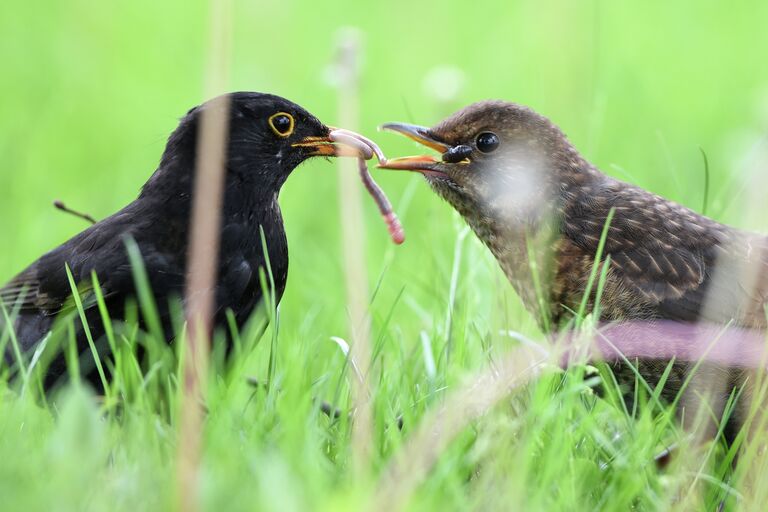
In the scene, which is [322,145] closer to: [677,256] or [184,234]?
[184,234]

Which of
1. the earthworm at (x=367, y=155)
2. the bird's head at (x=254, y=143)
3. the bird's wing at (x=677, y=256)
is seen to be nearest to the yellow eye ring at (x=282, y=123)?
the bird's head at (x=254, y=143)

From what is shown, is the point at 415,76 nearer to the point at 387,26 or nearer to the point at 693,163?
the point at 387,26

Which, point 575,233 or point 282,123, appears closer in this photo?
point 575,233

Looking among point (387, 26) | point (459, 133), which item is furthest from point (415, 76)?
point (459, 133)

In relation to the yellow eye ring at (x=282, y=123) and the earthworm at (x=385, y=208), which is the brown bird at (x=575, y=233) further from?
the yellow eye ring at (x=282, y=123)

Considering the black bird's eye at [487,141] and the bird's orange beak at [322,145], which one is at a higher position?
the bird's orange beak at [322,145]

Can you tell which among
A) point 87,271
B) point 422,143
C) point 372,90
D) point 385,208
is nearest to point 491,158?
point 422,143
